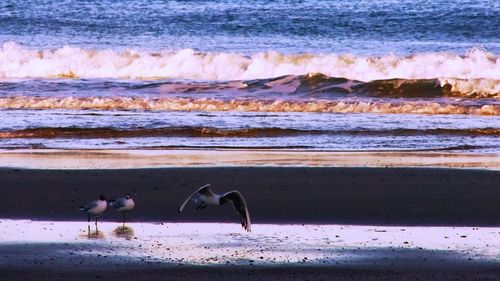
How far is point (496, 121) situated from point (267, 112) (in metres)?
3.22

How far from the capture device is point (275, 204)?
31.0 ft

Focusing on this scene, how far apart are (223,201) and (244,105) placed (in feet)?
29.5

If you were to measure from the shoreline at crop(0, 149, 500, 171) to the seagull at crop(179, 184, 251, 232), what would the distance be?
8.94 feet

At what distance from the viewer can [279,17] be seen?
106 ft

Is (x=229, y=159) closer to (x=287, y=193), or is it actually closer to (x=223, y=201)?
(x=287, y=193)

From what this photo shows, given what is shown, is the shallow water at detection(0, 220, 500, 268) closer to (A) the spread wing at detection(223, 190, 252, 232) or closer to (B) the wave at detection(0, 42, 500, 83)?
(A) the spread wing at detection(223, 190, 252, 232)

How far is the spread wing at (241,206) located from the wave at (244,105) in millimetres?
8634

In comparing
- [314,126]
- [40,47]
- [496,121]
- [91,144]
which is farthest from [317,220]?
[40,47]

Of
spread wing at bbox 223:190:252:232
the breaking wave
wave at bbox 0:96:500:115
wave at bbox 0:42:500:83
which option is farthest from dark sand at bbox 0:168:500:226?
wave at bbox 0:42:500:83

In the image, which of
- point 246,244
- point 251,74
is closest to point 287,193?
point 246,244

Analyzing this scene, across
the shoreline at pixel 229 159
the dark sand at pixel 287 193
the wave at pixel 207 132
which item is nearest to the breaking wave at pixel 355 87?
the wave at pixel 207 132

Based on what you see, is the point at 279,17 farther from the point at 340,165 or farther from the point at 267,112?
the point at 340,165

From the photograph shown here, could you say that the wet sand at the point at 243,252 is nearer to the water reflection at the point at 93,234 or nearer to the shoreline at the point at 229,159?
the water reflection at the point at 93,234

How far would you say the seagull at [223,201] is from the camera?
8.21 meters
